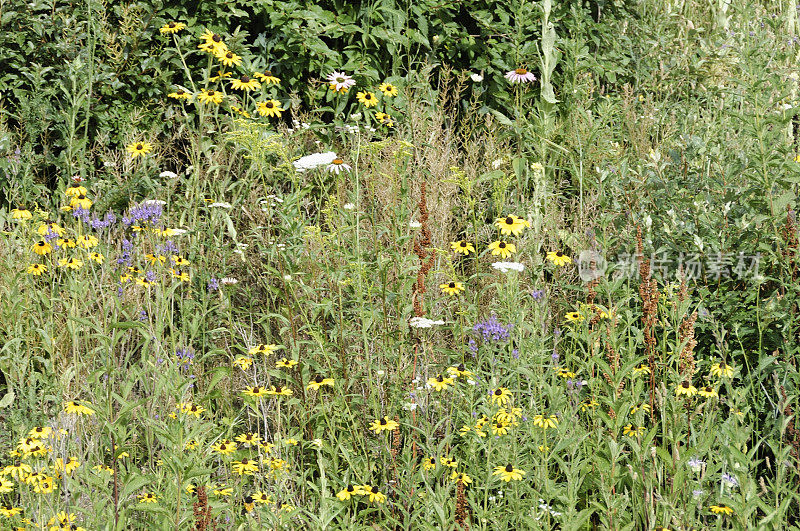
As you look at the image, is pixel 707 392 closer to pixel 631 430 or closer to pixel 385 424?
pixel 631 430

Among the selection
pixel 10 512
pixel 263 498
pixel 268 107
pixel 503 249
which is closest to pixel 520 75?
pixel 268 107

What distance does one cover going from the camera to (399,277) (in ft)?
10.6

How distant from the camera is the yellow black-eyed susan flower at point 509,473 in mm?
2372

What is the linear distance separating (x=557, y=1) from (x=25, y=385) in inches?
141

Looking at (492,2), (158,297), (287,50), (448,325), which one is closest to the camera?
(158,297)

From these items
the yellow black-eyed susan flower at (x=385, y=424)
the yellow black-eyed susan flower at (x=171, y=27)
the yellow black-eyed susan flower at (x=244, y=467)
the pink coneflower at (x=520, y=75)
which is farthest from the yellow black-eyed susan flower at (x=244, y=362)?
the pink coneflower at (x=520, y=75)

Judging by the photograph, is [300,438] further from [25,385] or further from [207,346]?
[25,385]

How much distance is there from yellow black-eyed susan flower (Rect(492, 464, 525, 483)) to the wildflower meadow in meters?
0.03

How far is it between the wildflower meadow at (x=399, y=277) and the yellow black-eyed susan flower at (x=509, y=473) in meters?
0.03

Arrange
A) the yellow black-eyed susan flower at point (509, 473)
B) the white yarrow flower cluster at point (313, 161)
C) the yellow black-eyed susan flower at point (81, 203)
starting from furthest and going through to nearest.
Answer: the yellow black-eyed susan flower at point (81, 203), the white yarrow flower cluster at point (313, 161), the yellow black-eyed susan flower at point (509, 473)

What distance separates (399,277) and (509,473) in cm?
103

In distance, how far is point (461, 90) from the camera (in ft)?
16.1

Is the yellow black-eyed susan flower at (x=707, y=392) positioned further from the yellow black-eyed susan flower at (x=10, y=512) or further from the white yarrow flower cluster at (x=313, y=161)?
the yellow black-eyed susan flower at (x=10, y=512)

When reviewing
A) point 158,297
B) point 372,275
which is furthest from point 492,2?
point 158,297
